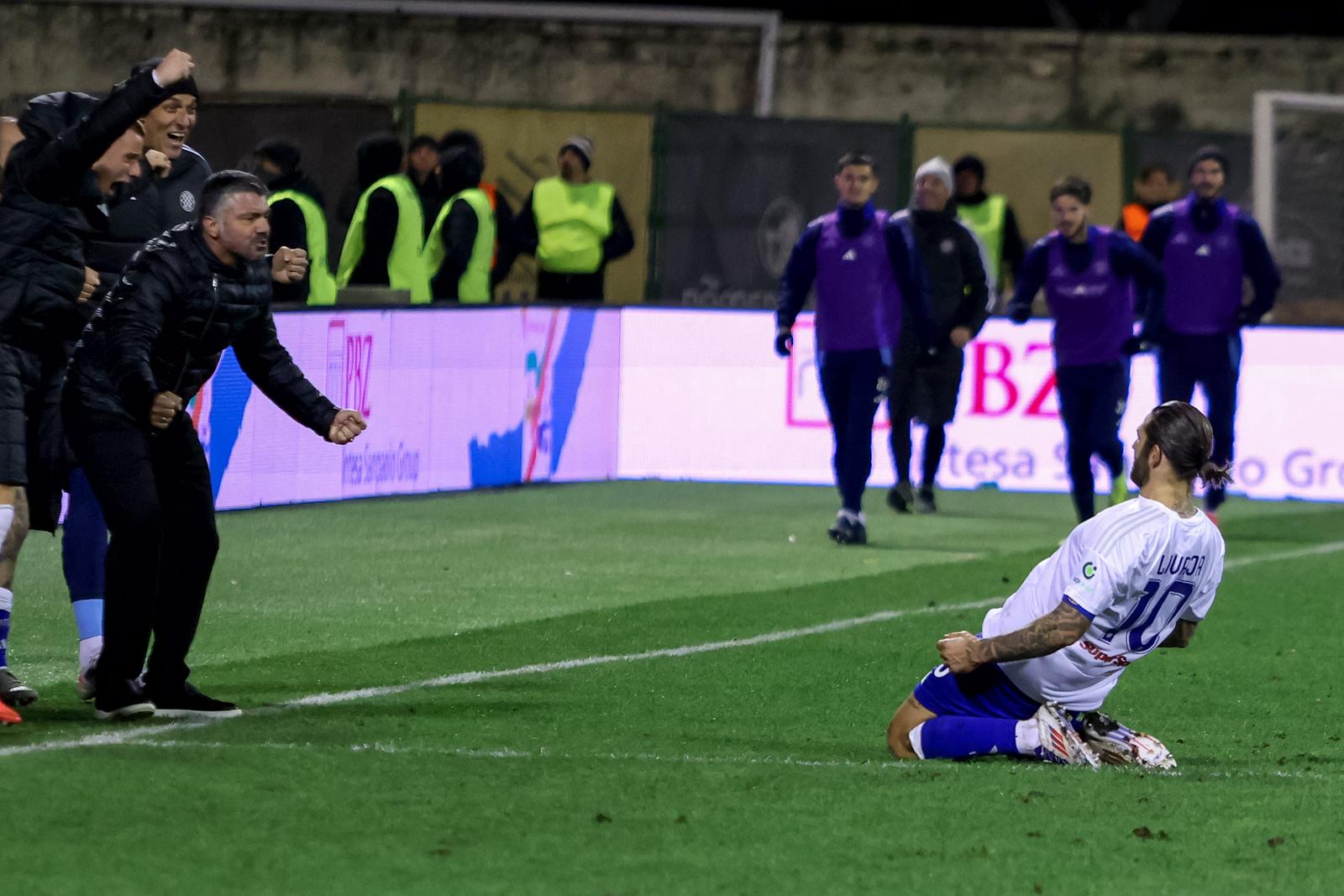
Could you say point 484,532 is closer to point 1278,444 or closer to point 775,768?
point 1278,444

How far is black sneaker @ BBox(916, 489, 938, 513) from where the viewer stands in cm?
1584

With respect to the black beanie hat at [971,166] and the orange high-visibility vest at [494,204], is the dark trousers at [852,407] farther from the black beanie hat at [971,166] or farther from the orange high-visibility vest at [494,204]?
the orange high-visibility vest at [494,204]

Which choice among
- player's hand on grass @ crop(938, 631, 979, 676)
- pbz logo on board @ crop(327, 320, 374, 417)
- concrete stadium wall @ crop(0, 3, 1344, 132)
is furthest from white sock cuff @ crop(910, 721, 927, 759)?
concrete stadium wall @ crop(0, 3, 1344, 132)

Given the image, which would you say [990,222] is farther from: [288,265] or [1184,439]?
[1184,439]

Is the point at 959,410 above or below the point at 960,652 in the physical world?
above

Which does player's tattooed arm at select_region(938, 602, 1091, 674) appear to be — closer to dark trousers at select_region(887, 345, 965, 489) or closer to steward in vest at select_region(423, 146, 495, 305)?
dark trousers at select_region(887, 345, 965, 489)

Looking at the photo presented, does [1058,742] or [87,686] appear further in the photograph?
[87,686]

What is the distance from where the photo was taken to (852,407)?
46.2 ft

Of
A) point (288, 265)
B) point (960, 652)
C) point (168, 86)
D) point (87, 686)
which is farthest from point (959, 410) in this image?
point (168, 86)

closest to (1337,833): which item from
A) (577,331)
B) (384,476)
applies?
(384,476)

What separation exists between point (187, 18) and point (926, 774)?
19.6m

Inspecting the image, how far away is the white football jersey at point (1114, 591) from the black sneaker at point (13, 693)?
9.68 ft

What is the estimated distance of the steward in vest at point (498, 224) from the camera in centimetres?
1766

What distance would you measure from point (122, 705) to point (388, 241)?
8702 mm
